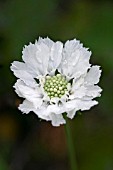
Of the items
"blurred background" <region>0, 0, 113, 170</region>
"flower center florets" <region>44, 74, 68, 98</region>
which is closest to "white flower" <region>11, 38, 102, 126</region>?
"flower center florets" <region>44, 74, 68, 98</region>

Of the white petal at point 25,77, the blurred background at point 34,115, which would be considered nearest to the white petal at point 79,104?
the white petal at point 25,77

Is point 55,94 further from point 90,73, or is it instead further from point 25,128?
point 25,128

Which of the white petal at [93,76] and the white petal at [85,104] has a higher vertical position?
the white petal at [93,76]

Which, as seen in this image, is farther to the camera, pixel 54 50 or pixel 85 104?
pixel 54 50

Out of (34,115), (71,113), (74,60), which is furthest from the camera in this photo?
(34,115)

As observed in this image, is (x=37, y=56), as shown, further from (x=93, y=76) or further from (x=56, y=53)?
(x=93, y=76)

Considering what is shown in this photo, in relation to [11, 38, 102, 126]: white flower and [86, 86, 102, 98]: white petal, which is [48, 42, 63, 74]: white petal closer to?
[11, 38, 102, 126]: white flower

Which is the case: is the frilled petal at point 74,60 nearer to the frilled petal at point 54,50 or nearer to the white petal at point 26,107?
the frilled petal at point 54,50

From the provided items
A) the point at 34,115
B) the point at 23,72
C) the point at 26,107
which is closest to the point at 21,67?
the point at 23,72
